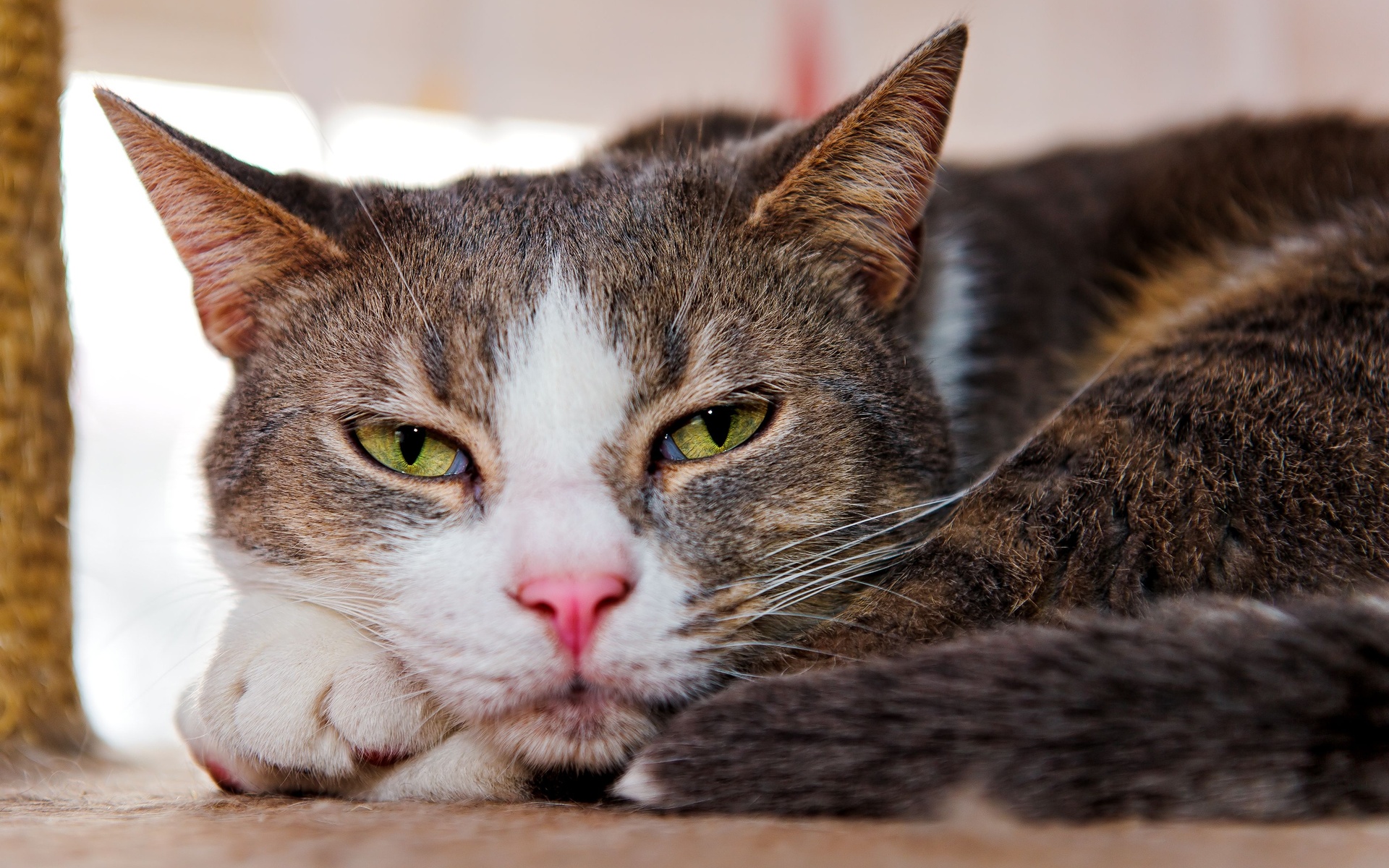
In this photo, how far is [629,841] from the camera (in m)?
0.73

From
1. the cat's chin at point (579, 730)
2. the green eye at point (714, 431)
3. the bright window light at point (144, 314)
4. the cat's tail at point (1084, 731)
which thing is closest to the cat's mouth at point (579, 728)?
the cat's chin at point (579, 730)

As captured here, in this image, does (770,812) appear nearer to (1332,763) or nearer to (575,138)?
(1332,763)

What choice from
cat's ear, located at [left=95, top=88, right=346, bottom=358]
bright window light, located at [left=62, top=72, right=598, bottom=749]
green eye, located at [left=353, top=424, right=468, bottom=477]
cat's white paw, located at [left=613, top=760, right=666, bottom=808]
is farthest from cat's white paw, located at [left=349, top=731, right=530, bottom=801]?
bright window light, located at [left=62, top=72, right=598, bottom=749]

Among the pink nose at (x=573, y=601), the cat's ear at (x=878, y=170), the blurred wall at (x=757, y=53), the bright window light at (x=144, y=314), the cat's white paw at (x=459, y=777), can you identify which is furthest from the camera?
the blurred wall at (x=757, y=53)

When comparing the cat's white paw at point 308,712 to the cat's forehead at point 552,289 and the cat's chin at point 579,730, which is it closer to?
the cat's chin at point 579,730

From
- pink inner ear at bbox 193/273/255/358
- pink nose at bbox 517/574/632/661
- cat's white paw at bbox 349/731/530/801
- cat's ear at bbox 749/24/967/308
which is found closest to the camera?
pink nose at bbox 517/574/632/661

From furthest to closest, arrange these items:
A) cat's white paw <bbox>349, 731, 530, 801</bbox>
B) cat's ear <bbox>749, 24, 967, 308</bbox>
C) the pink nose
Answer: cat's ear <bbox>749, 24, 967, 308</bbox> → cat's white paw <bbox>349, 731, 530, 801</bbox> → the pink nose

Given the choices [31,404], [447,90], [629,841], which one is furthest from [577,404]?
[447,90]

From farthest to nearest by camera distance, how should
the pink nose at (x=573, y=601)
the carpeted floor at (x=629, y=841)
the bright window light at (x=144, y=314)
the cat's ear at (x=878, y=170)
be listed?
the bright window light at (x=144, y=314), the cat's ear at (x=878, y=170), the pink nose at (x=573, y=601), the carpeted floor at (x=629, y=841)

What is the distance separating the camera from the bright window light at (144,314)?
2.26 metres

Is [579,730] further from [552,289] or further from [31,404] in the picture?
[31,404]

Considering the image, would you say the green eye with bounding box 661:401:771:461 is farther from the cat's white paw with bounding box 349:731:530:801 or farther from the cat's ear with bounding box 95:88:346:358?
the cat's ear with bounding box 95:88:346:358

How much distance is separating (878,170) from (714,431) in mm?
349

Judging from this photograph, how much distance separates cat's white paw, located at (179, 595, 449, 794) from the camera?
101 cm
